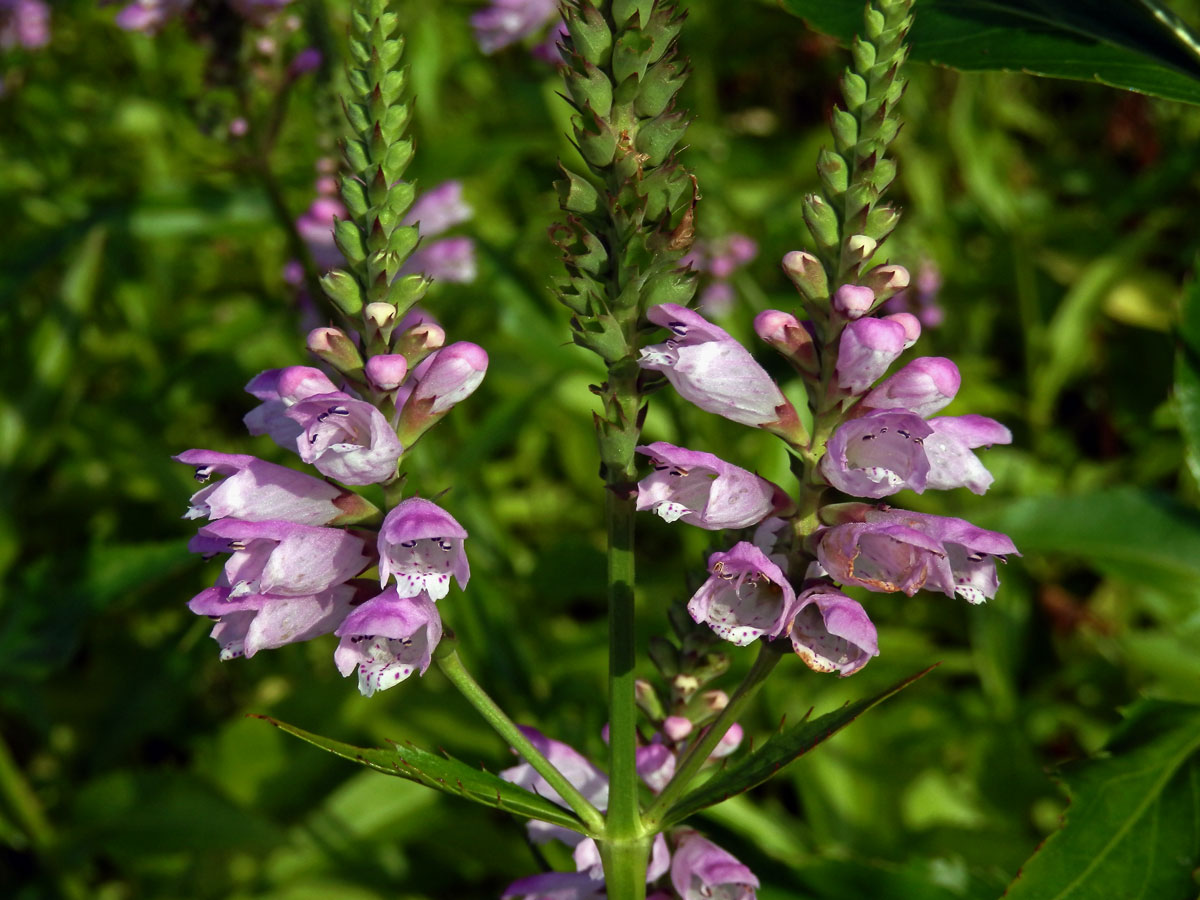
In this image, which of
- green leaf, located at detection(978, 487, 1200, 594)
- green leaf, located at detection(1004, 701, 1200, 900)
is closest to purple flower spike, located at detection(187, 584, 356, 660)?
green leaf, located at detection(1004, 701, 1200, 900)

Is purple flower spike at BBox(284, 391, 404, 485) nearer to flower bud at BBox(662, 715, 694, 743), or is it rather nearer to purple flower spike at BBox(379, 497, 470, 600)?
purple flower spike at BBox(379, 497, 470, 600)

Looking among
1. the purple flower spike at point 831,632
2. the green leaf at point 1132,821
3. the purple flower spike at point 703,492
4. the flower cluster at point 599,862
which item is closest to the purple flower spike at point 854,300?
the purple flower spike at point 703,492

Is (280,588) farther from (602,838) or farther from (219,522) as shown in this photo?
(602,838)

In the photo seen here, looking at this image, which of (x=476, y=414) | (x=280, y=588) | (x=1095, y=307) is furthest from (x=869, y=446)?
(x=1095, y=307)

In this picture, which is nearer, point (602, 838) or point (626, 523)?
point (626, 523)

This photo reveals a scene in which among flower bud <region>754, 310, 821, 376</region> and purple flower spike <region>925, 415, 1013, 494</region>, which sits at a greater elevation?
flower bud <region>754, 310, 821, 376</region>

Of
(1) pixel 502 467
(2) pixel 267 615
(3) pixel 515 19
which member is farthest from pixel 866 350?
(1) pixel 502 467
